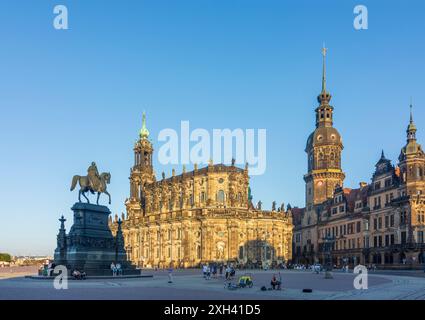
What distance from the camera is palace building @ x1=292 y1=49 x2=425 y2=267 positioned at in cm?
7275

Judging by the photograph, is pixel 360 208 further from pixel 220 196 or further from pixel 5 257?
pixel 5 257

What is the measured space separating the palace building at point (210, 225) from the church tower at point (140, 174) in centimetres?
1076

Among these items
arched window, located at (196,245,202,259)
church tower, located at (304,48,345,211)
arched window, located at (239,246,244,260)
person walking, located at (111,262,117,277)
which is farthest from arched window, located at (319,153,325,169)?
person walking, located at (111,262,117,277)

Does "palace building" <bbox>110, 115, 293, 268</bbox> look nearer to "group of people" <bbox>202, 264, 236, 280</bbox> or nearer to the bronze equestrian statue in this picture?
"group of people" <bbox>202, 264, 236, 280</bbox>

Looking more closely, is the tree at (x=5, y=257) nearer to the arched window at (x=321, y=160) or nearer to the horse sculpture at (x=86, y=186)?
the arched window at (x=321, y=160)

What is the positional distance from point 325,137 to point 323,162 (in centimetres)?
525

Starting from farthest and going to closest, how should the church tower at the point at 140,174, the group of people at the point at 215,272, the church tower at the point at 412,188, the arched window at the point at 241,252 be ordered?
the church tower at the point at 140,174 < the arched window at the point at 241,252 < the church tower at the point at 412,188 < the group of people at the point at 215,272

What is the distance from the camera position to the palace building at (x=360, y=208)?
2864 inches

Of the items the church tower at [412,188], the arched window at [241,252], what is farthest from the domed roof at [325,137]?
the church tower at [412,188]

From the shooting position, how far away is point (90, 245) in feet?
153

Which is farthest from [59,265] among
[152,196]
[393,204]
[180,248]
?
[152,196]

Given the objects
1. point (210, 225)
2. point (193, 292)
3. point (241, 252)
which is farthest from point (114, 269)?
point (241, 252)

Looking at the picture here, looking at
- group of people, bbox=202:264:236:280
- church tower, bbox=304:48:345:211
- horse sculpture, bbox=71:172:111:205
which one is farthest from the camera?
church tower, bbox=304:48:345:211

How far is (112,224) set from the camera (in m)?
125
